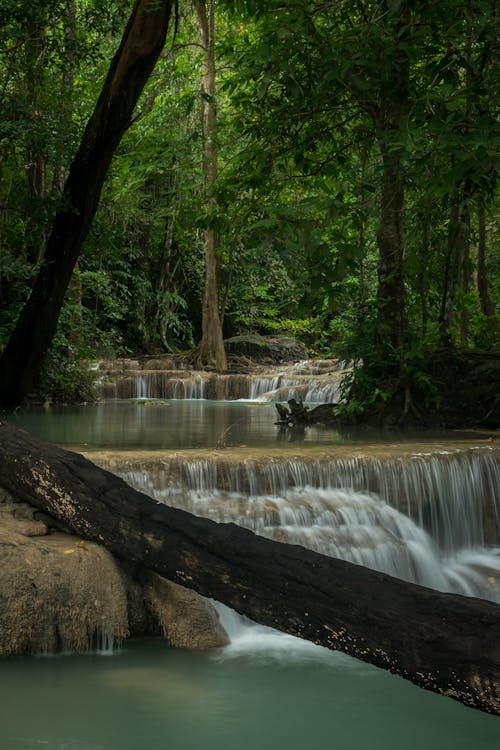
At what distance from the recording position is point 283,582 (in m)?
3.68

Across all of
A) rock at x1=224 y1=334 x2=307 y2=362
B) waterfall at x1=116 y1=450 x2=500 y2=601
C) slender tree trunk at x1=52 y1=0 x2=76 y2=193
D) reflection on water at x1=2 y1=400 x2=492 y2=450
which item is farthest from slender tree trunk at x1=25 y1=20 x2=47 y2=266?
rock at x1=224 y1=334 x2=307 y2=362

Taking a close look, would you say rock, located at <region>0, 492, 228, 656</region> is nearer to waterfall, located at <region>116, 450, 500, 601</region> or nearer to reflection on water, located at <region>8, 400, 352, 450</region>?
waterfall, located at <region>116, 450, 500, 601</region>

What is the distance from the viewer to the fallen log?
3.00m

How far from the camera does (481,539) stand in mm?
7277

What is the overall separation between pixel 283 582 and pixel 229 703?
1.01 m

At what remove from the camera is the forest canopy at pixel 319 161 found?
21.0ft

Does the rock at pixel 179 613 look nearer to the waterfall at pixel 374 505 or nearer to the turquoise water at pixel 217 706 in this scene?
the turquoise water at pixel 217 706

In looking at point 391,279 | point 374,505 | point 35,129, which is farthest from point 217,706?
point 35,129

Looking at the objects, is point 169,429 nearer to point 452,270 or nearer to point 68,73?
point 452,270

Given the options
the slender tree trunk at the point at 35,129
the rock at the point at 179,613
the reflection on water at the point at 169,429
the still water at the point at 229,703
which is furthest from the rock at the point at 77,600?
the slender tree trunk at the point at 35,129

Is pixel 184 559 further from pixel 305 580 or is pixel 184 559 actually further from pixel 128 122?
pixel 128 122

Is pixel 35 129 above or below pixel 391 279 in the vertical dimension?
above

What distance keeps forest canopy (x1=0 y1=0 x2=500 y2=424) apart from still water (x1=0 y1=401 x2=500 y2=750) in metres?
2.85

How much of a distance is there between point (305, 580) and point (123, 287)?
2208 cm
